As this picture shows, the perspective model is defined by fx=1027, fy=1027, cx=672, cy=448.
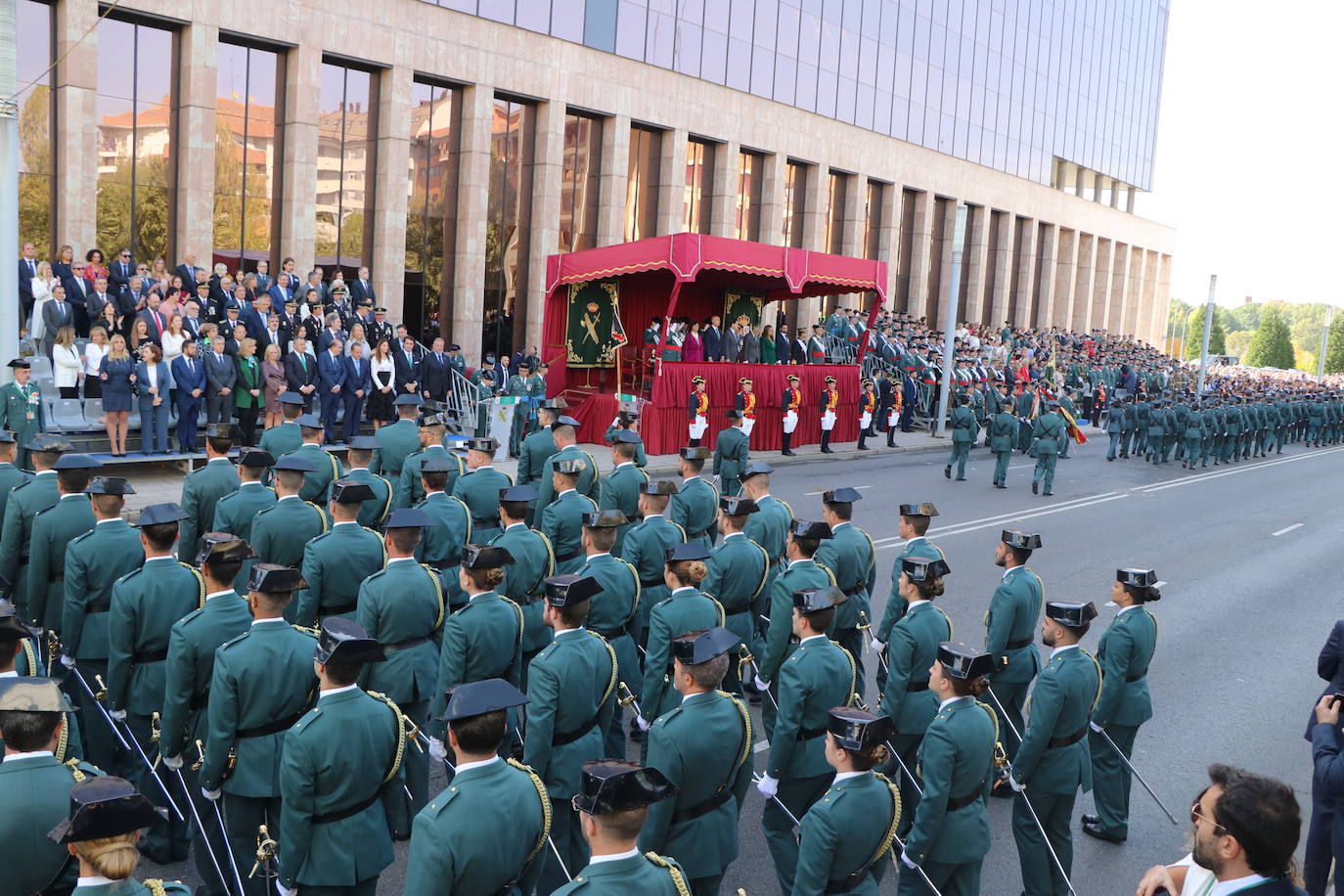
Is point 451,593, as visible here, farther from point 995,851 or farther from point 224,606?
point 995,851

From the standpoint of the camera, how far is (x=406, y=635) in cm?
601

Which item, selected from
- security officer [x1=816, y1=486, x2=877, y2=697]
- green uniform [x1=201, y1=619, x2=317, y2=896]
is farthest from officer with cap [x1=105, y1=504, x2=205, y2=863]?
security officer [x1=816, y1=486, x2=877, y2=697]

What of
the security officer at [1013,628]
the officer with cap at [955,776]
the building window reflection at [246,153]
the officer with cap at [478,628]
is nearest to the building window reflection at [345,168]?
the building window reflection at [246,153]

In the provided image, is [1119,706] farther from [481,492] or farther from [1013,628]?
[481,492]

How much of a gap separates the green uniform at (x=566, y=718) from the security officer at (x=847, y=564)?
2.94 metres

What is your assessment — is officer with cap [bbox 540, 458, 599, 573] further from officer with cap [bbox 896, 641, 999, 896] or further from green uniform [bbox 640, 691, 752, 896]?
officer with cap [bbox 896, 641, 999, 896]

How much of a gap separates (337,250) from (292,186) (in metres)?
2.26

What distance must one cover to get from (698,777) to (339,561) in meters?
3.14

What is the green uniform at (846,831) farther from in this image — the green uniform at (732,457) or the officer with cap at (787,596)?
the green uniform at (732,457)

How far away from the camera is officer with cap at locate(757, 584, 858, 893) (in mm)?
5352

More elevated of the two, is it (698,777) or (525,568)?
(525,568)

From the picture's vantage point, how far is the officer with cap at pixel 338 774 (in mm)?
4188

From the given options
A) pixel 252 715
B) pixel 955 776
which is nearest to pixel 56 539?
pixel 252 715

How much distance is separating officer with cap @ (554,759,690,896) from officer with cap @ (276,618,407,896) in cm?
132
